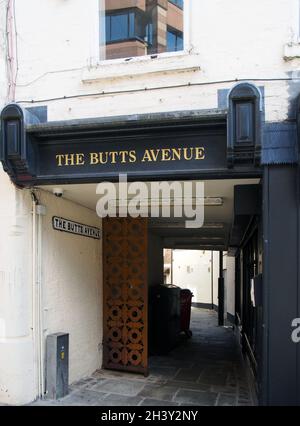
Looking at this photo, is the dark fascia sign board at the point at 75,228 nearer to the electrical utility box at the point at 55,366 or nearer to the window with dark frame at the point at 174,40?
the electrical utility box at the point at 55,366

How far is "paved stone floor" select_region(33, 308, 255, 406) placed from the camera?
5945 mm

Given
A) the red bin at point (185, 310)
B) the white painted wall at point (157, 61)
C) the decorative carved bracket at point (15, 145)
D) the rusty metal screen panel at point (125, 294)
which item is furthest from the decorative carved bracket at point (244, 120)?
the red bin at point (185, 310)

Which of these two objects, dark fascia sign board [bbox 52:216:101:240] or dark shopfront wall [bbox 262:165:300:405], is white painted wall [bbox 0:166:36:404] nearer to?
dark fascia sign board [bbox 52:216:101:240]

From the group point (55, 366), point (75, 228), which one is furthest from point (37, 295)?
point (75, 228)

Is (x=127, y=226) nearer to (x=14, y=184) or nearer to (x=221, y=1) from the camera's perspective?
(x=14, y=184)

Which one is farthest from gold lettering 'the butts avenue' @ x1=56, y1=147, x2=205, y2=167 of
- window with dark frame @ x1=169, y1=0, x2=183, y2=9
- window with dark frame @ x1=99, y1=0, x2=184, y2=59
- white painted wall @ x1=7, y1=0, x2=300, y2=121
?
window with dark frame @ x1=169, y1=0, x2=183, y2=9

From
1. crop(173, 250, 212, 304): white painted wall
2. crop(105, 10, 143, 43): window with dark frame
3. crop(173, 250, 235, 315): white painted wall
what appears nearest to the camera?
crop(105, 10, 143, 43): window with dark frame

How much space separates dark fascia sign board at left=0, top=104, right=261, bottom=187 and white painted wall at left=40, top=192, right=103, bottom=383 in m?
0.70

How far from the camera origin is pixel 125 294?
7.46 m

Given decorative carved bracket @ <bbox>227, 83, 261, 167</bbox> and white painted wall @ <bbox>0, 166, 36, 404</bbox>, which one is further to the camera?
white painted wall @ <bbox>0, 166, 36, 404</bbox>

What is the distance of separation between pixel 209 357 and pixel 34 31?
266 inches

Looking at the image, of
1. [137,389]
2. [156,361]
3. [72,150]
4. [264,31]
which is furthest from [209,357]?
[264,31]

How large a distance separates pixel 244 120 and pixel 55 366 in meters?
3.74

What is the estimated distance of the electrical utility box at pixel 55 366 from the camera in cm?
568
